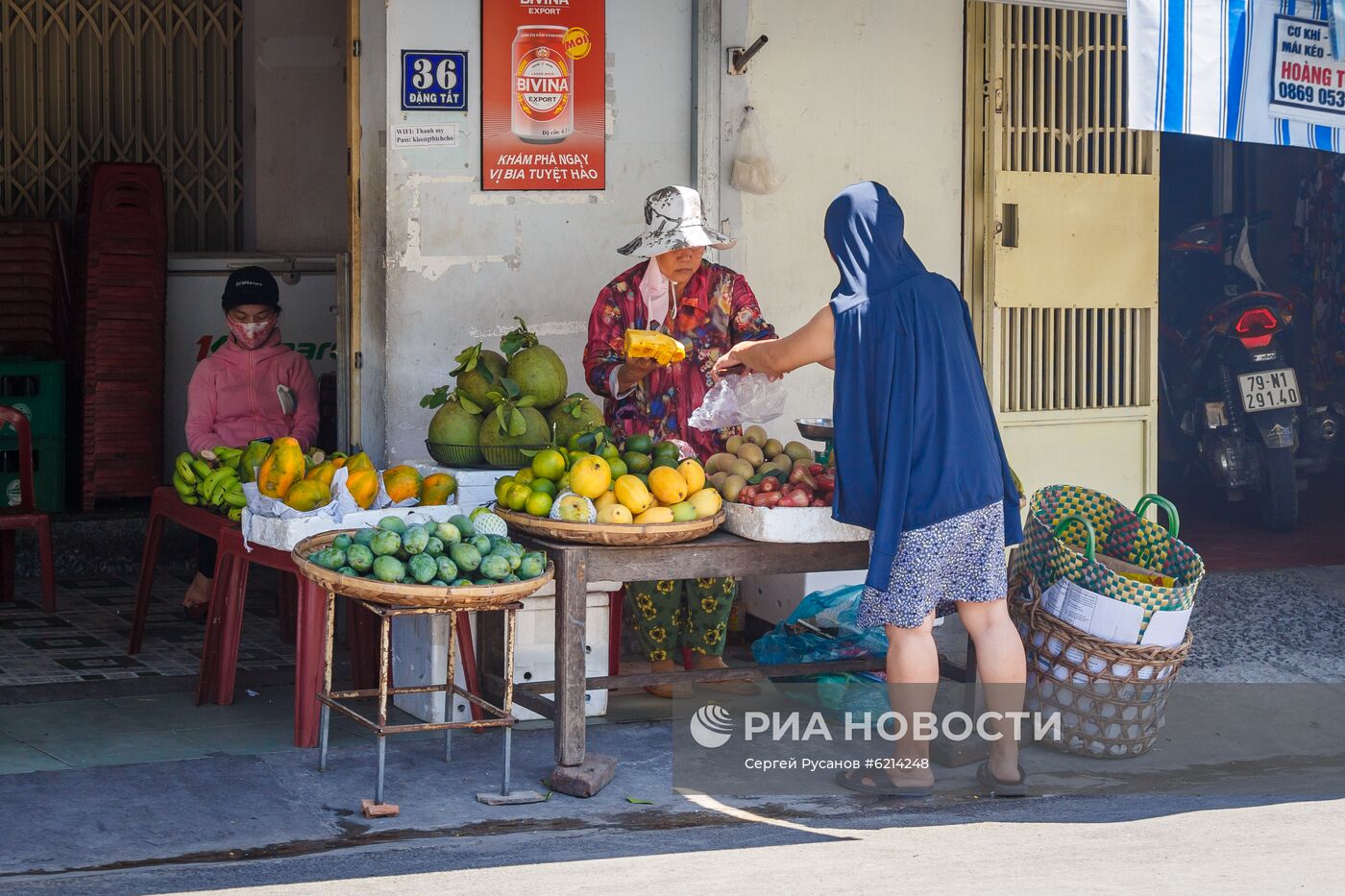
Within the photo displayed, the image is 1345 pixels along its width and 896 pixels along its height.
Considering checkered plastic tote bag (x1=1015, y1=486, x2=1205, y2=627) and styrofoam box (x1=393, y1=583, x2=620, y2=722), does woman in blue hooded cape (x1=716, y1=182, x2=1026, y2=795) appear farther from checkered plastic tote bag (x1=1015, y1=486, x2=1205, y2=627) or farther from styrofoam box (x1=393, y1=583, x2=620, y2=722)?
styrofoam box (x1=393, y1=583, x2=620, y2=722)

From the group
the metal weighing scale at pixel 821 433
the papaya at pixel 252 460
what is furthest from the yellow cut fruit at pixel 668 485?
the papaya at pixel 252 460

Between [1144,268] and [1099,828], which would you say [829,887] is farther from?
[1144,268]

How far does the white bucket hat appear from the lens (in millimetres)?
5398

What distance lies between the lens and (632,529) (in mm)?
4574

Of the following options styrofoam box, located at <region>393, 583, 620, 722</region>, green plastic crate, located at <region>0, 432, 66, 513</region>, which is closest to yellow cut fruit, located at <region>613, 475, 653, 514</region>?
styrofoam box, located at <region>393, 583, 620, 722</region>

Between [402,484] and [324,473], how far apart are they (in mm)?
247

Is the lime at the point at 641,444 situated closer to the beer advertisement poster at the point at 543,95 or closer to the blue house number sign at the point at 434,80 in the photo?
the beer advertisement poster at the point at 543,95

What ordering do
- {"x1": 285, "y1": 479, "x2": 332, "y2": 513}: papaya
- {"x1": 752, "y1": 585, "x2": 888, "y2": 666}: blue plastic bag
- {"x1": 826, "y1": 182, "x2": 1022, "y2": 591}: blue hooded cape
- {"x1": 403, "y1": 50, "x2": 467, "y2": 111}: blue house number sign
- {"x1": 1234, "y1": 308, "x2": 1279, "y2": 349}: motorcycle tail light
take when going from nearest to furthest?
{"x1": 826, "y1": 182, "x2": 1022, "y2": 591}: blue hooded cape → {"x1": 285, "y1": 479, "x2": 332, "y2": 513}: papaya → {"x1": 752, "y1": 585, "x2": 888, "y2": 666}: blue plastic bag → {"x1": 403, "y1": 50, "x2": 467, "y2": 111}: blue house number sign → {"x1": 1234, "y1": 308, "x2": 1279, "y2": 349}: motorcycle tail light

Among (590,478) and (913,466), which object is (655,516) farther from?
(913,466)

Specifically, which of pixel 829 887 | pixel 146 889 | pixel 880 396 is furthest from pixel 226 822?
pixel 880 396

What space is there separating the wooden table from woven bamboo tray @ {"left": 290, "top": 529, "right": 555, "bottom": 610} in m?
0.22

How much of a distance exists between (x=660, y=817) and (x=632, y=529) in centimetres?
80

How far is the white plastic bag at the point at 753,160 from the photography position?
6301 mm

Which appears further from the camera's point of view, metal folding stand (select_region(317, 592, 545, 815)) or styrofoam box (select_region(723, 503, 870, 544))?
styrofoam box (select_region(723, 503, 870, 544))
